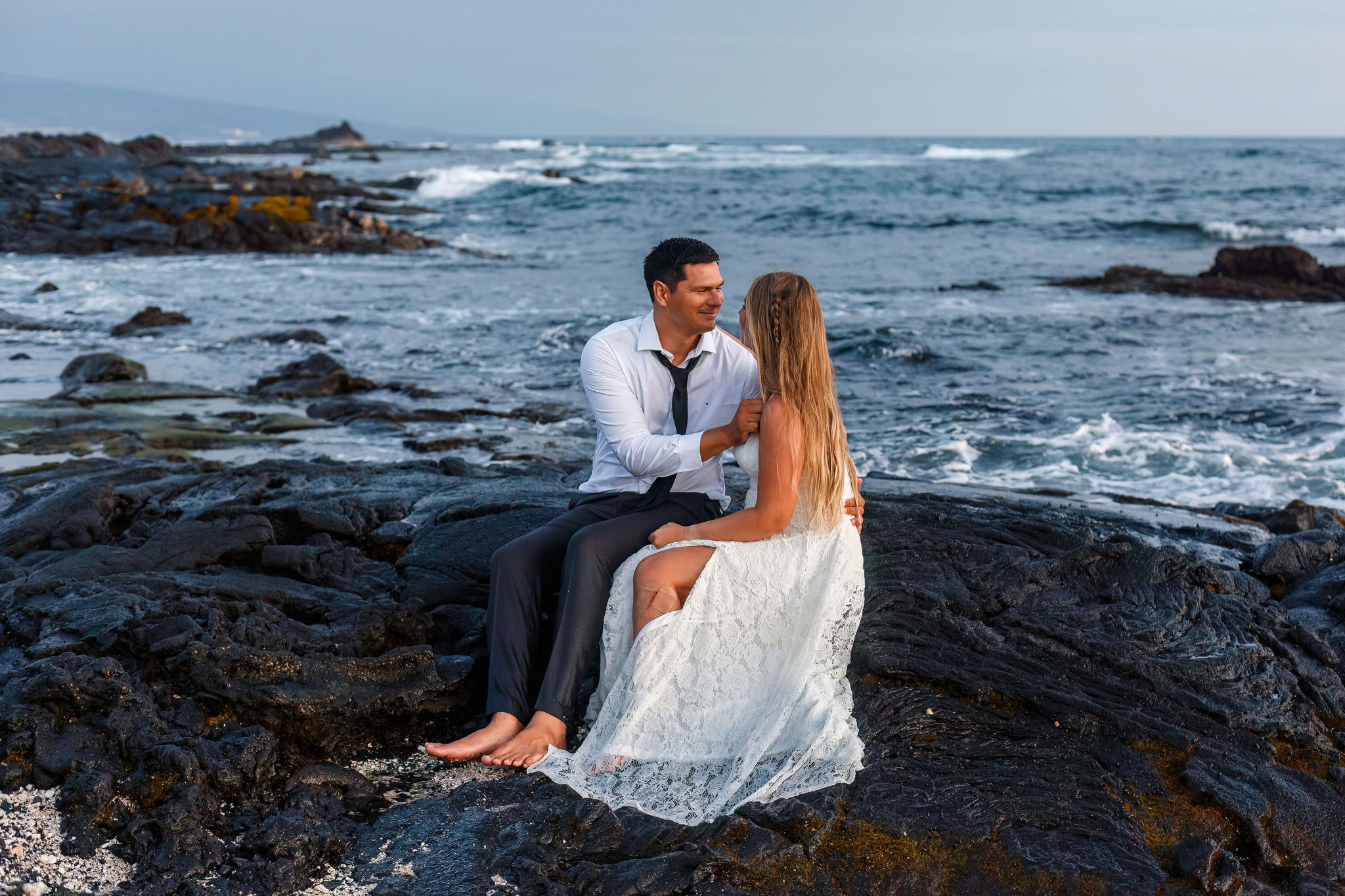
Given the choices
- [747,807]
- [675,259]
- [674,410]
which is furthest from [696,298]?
[747,807]

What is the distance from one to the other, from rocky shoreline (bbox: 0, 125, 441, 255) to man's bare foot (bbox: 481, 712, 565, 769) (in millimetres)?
23239

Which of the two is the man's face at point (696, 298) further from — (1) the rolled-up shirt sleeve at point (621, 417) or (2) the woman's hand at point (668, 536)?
(2) the woman's hand at point (668, 536)

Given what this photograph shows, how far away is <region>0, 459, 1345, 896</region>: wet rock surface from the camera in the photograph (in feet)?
10.3

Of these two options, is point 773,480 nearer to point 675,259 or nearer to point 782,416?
point 782,416

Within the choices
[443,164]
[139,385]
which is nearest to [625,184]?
[443,164]

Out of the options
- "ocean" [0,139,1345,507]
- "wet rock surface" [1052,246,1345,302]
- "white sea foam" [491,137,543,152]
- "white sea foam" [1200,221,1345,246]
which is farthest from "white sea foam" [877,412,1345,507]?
"white sea foam" [491,137,543,152]

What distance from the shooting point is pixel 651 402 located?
4.38 m

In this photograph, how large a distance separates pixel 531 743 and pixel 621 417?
1368mm

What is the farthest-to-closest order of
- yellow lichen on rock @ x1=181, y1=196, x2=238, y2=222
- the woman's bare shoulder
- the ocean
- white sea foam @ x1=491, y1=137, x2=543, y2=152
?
white sea foam @ x1=491, y1=137, x2=543, y2=152, yellow lichen on rock @ x1=181, y1=196, x2=238, y2=222, the ocean, the woman's bare shoulder

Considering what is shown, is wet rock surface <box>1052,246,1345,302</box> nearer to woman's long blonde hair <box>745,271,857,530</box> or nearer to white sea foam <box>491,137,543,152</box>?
woman's long blonde hair <box>745,271,857,530</box>

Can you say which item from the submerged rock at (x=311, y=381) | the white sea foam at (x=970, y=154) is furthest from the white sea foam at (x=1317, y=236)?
the white sea foam at (x=970, y=154)

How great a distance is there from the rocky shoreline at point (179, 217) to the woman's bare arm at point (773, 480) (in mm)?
23234

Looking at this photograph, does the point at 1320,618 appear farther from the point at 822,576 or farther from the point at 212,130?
the point at 212,130

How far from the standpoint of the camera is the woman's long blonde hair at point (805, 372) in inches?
143
